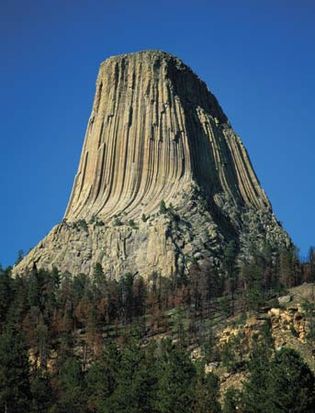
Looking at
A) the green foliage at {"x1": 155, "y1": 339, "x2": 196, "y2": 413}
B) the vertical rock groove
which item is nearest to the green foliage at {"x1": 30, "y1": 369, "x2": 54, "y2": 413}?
the green foliage at {"x1": 155, "y1": 339, "x2": 196, "y2": 413}

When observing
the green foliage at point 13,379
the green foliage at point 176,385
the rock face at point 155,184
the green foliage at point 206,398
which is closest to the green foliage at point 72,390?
the green foliage at point 13,379

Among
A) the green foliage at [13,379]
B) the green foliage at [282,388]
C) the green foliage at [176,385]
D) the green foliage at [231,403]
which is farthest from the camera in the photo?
the green foliage at [13,379]

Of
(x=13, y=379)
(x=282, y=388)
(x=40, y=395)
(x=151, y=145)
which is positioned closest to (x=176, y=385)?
(x=282, y=388)

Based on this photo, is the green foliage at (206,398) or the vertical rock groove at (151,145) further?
the vertical rock groove at (151,145)

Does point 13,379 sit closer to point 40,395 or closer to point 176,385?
point 40,395

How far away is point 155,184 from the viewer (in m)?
130

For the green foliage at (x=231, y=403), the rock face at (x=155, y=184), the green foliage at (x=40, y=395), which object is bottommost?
the green foliage at (x=231, y=403)

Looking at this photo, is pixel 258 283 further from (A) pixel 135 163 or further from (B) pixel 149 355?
(A) pixel 135 163

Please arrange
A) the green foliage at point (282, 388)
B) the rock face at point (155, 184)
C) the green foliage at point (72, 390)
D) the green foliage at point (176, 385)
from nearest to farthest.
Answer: the green foliage at point (282, 388) < the green foliage at point (176, 385) < the green foliage at point (72, 390) < the rock face at point (155, 184)

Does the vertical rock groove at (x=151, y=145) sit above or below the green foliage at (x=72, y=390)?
above

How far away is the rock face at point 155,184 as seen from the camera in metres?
118

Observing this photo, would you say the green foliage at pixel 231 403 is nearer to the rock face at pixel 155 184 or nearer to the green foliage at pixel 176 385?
the green foliage at pixel 176 385

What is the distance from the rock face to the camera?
118 m

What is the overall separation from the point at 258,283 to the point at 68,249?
111 ft
